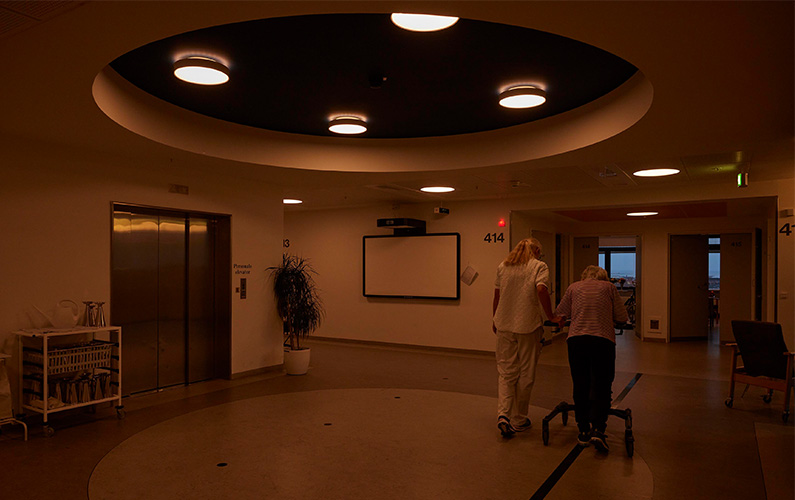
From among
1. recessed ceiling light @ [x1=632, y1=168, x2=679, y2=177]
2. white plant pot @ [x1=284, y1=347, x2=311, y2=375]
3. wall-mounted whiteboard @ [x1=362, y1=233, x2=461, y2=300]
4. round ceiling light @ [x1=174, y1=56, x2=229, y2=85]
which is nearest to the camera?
round ceiling light @ [x1=174, y1=56, x2=229, y2=85]

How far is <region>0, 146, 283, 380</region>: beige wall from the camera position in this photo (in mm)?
4867

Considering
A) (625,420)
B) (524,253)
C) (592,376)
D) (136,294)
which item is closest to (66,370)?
(136,294)

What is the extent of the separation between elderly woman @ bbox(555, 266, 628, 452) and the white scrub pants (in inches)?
12.8

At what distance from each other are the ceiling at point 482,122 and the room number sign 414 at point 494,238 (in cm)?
68

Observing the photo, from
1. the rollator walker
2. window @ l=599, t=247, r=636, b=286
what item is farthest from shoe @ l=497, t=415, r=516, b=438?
window @ l=599, t=247, r=636, b=286

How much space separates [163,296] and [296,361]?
74.6 inches

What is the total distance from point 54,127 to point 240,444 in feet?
10.0

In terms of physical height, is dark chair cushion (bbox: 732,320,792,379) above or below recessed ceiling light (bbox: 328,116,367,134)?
below

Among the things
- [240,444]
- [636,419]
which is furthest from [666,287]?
[240,444]

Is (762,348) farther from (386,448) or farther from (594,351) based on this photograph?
(386,448)

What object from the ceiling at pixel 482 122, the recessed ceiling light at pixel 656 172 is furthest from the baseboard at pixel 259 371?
the recessed ceiling light at pixel 656 172

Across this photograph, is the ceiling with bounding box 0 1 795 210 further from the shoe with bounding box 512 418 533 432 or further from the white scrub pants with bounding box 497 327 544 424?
the shoe with bounding box 512 418 533 432

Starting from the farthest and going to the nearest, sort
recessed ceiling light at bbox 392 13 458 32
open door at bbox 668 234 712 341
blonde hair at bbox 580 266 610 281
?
1. open door at bbox 668 234 712 341
2. blonde hair at bbox 580 266 610 281
3. recessed ceiling light at bbox 392 13 458 32

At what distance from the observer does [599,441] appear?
4.23 metres
